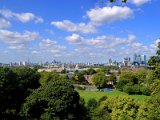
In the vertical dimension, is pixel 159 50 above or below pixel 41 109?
above

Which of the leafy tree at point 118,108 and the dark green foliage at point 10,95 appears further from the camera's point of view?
the leafy tree at point 118,108

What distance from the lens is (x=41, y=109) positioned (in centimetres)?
3909

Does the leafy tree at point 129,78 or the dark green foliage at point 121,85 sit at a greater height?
the leafy tree at point 129,78

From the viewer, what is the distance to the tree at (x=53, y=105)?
37.9 metres

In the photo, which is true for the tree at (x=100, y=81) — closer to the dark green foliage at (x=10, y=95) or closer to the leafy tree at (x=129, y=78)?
the leafy tree at (x=129, y=78)

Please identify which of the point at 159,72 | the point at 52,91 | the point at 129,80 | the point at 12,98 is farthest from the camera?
the point at 129,80

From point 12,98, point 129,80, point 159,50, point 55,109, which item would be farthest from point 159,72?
point 129,80

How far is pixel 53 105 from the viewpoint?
125 ft

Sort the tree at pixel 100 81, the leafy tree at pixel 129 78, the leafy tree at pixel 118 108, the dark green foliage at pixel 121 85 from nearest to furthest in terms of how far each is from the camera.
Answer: the leafy tree at pixel 118 108 < the dark green foliage at pixel 121 85 < the leafy tree at pixel 129 78 < the tree at pixel 100 81

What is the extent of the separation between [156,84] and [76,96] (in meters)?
17.2

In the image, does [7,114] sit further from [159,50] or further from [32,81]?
[159,50]

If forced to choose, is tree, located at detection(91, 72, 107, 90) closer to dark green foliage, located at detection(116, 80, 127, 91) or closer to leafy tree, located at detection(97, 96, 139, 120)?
dark green foliage, located at detection(116, 80, 127, 91)

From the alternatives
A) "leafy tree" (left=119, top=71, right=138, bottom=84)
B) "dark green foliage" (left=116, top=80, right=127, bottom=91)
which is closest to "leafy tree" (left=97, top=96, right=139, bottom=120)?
"dark green foliage" (left=116, top=80, right=127, bottom=91)

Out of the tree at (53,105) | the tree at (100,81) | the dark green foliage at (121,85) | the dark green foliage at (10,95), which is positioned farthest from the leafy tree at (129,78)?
the tree at (53,105)
